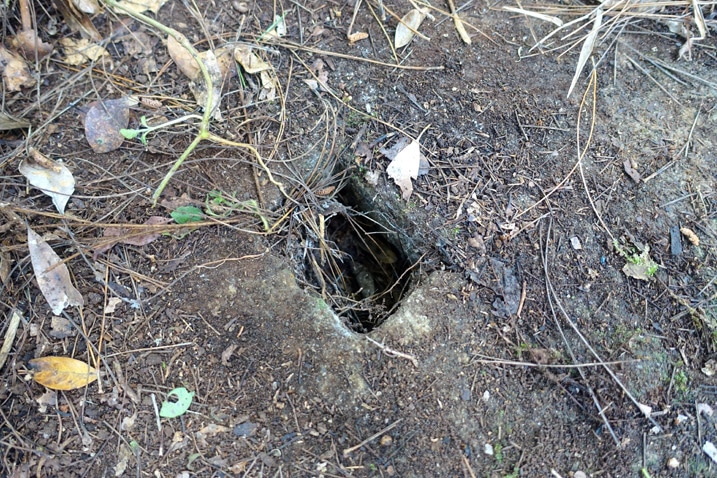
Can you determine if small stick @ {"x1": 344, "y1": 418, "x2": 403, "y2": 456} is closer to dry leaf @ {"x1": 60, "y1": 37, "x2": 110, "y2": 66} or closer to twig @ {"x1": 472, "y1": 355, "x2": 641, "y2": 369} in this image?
twig @ {"x1": 472, "y1": 355, "x2": 641, "y2": 369}

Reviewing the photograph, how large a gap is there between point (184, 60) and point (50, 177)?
0.73 m

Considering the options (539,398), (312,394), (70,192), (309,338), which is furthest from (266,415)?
(70,192)

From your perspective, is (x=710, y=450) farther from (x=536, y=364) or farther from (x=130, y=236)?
(x=130, y=236)

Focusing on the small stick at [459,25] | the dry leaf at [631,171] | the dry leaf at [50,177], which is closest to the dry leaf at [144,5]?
the dry leaf at [50,177]

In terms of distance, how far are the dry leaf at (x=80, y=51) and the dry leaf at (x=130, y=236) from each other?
2.77 feet

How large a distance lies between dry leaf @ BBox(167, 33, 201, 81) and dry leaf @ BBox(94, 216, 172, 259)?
0.67 metres

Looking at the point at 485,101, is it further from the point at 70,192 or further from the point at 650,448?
the point at 70,192

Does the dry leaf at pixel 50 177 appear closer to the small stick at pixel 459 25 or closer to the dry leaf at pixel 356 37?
the dry leaf at pixel 356 37

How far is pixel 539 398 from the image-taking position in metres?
1.74

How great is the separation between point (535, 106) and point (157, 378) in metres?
1.91

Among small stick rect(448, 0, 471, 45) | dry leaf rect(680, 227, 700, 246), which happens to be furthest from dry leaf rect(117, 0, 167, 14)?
dry leaf rect(680, 227, 700, 246)

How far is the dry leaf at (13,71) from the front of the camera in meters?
2.06

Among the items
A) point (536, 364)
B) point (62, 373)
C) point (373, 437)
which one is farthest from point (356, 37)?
point (62, 373)

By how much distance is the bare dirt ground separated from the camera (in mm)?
1694
